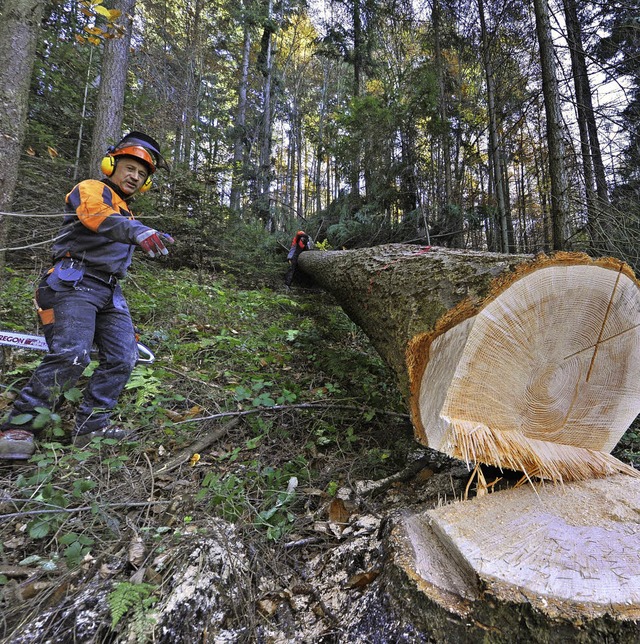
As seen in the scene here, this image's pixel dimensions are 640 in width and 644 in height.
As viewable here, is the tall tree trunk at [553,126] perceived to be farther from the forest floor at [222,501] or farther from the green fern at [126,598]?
the green fern at [126,598]

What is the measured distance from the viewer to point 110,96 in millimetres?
5832

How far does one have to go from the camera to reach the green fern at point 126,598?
1141mm

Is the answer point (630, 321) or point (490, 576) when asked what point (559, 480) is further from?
point (630, 321)

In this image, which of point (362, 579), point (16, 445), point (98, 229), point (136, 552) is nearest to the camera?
point (362, 579)

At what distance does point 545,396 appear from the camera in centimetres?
155

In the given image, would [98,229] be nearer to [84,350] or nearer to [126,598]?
[84,350]

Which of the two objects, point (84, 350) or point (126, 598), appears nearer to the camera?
point (126, 598)

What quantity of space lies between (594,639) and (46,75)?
8.46m

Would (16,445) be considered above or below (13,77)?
below

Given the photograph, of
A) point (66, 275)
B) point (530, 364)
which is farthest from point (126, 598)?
point (66, 275)

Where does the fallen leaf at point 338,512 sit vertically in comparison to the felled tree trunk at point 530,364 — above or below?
below

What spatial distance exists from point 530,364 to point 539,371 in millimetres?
72

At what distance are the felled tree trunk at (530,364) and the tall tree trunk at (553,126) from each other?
3.36m

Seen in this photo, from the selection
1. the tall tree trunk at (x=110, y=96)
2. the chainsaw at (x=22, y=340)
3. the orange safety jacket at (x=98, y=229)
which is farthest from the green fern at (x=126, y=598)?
the tall tree trunk at (x=110, y=96)
